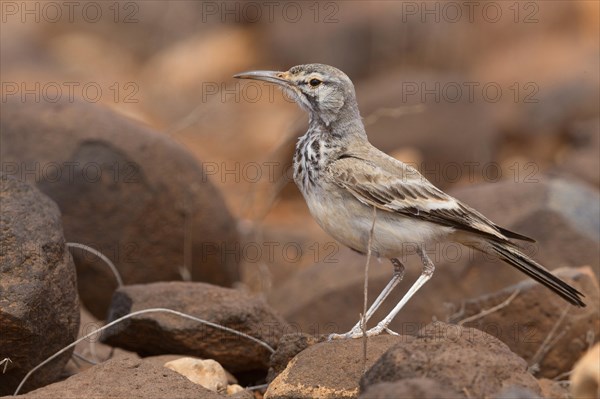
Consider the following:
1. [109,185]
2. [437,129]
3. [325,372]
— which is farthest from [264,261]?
[325,372]

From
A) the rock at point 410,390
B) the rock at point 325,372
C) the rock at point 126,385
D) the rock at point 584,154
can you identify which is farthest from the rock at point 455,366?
the rock at point 584,154

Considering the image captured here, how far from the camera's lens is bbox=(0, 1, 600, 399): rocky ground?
Answer: 5207 mm

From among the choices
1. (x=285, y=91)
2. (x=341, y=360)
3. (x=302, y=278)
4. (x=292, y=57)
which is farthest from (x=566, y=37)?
(x=341, y=360)

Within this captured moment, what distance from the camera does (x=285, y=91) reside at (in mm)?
6867

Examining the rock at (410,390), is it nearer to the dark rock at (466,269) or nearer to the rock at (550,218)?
the dark rock at (466,269)

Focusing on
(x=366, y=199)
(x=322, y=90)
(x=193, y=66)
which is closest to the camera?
(x=366, y=199)

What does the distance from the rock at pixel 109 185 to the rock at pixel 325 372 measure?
318 centimetres

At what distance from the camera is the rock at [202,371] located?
6.04m

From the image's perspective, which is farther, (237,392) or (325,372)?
(237,392)

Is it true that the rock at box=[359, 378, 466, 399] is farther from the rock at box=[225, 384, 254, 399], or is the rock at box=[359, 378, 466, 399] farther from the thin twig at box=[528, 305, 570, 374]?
the thin twig at box=[528, 305, 570, 374]

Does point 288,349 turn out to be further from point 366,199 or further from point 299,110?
point 299,110

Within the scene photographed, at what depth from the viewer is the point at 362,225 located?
620 centimetres

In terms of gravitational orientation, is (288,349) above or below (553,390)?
above

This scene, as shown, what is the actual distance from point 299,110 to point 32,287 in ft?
39.3
